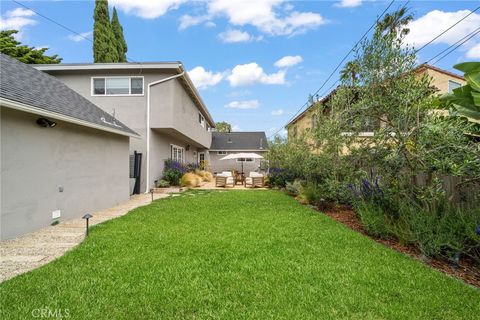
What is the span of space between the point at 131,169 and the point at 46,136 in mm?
7593

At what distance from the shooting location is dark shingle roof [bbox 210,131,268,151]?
34938mm

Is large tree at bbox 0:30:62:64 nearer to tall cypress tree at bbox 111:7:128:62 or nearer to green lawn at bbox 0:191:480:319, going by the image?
tall cypress tree at bbox 111:7:128:62

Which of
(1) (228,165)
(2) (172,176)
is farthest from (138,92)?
(1) (228,165)

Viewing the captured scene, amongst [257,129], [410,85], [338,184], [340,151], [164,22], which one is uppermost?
[164,22]

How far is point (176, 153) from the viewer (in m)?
20.9

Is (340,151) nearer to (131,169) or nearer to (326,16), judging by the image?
(326,16)

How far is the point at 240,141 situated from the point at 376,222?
30.4m

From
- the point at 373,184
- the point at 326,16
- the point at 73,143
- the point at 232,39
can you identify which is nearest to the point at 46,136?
the point at 73,143

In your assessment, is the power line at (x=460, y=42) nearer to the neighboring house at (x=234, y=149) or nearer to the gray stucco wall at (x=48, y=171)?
the gray stucco wall at (x=48, y=171)

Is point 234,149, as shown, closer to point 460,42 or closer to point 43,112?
point 460,42

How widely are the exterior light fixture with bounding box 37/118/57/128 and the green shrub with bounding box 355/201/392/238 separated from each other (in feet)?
27.0

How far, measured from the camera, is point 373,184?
737cm

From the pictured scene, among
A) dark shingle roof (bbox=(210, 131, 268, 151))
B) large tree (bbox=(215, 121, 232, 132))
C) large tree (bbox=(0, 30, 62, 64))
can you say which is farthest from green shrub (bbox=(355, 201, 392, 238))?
large tree (bbox=(215, 121, 232, 132))

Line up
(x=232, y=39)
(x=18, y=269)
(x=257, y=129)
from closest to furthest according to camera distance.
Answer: (x=18, y=269) → (x=232, y=39) → (x=257, y=129)
